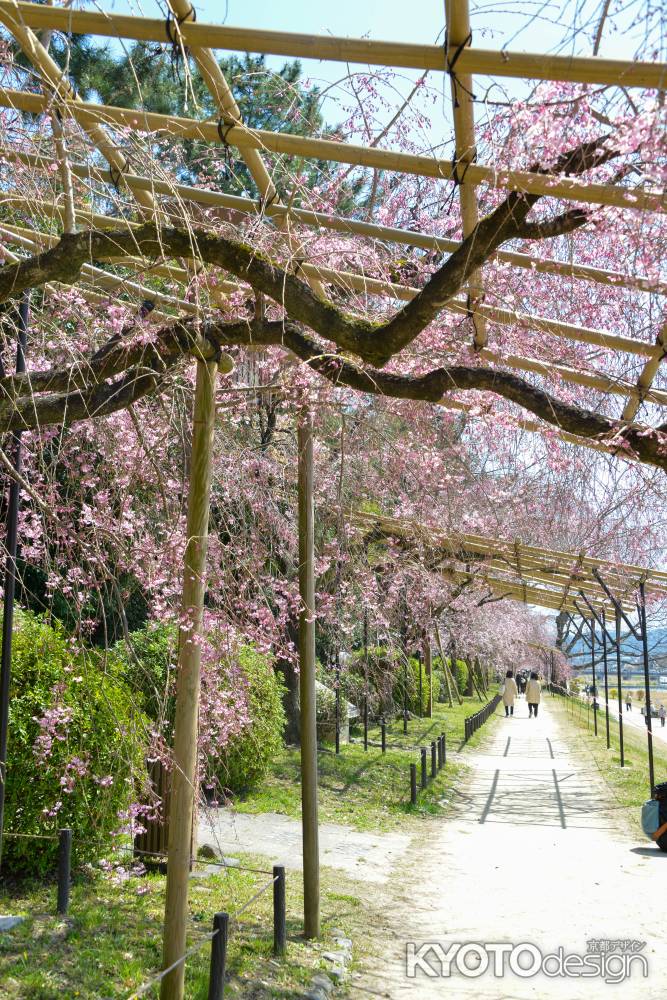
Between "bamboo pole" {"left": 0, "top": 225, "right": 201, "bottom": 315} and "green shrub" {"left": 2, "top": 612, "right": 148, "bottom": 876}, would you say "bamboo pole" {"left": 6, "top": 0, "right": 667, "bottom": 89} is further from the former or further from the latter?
"green shrub" {"left": 2, "top": 612, "right": 148, "bottom": 876}

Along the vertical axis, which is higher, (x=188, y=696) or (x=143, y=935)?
(x=188, y=696)

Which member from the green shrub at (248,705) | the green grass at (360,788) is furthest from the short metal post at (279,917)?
the green grass at (360,788)

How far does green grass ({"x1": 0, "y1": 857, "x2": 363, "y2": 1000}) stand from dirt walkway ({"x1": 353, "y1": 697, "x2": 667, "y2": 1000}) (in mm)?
496

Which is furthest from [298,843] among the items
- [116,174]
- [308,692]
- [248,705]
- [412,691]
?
[412,691]

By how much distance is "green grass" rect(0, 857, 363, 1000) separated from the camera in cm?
441

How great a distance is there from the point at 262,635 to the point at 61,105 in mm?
3493

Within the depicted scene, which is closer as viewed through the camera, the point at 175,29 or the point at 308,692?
the point at 175,29

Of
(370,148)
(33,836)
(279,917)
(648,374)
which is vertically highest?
(370,148)

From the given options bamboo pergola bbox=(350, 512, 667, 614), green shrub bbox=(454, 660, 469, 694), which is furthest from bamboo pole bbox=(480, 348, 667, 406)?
green shrub bbox=(454, 660, 469, 694)

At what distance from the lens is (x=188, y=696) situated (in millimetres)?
4137

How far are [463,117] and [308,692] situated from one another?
3.82 metres

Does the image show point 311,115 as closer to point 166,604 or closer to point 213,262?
point 213,262

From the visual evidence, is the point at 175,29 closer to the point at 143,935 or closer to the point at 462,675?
the point at 143,935

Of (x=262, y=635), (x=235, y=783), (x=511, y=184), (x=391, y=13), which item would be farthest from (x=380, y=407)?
(x=235, y=783)
